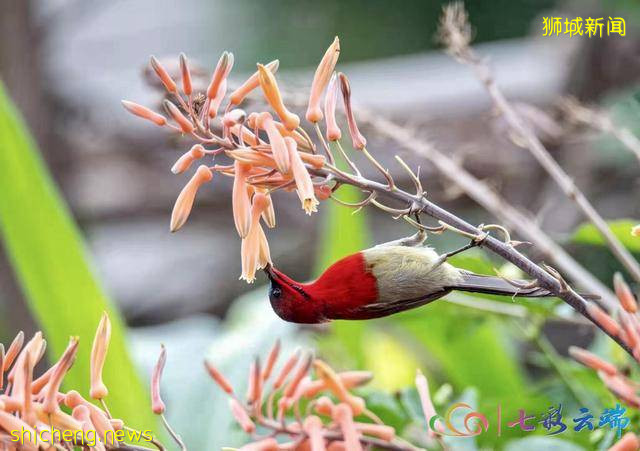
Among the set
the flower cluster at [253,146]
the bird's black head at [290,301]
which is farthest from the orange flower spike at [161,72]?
the bird's black head at [290,301]

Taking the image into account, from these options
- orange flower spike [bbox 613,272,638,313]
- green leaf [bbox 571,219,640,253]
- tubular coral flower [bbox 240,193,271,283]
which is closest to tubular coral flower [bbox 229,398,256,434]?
tubular coral flower [bbox 240,193,271,283]

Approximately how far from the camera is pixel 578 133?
0.89m

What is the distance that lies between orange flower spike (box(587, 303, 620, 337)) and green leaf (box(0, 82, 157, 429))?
513 millimetres

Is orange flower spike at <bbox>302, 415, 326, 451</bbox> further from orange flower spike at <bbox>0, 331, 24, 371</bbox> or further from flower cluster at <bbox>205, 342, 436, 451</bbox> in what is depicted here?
orange flower spike at <bbox>0, 331, 24, 371</bbox>

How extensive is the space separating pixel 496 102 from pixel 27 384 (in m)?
0.41

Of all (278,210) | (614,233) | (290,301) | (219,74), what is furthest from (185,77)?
(278,210)

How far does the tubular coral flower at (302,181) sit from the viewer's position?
360mm

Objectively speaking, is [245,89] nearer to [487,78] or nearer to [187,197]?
[187,197]

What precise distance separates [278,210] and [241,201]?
5.53ft

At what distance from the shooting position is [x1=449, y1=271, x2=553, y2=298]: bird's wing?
40 centimetres

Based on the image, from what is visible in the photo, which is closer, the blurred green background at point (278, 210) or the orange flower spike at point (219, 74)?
the orange flower spike at point (219, 74)

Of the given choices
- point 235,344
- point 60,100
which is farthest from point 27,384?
point 60,100

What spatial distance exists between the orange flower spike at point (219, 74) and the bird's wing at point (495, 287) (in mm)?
167

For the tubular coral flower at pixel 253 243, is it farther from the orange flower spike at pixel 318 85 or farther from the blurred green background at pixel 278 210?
the blurred green background at pixel 278 210
